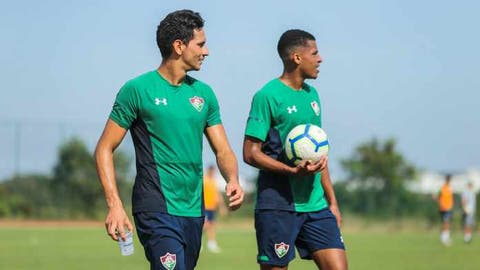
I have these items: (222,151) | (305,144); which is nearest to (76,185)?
(305,144)

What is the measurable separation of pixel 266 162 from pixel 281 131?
0.33 meters

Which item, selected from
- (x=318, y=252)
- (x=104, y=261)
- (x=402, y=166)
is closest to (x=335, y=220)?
(x=318, y=252)

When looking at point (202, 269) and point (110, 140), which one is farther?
point (202, 269)

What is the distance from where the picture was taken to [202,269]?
62.5 feet

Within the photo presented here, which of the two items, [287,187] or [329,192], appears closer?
[287,187]

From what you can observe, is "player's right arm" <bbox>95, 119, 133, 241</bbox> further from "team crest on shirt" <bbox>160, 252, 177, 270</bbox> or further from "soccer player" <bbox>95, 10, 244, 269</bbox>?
"team crest on shirt" <bbox>160, 252, 177, 270</bbox>

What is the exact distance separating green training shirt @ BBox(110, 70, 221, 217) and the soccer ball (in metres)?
1.39

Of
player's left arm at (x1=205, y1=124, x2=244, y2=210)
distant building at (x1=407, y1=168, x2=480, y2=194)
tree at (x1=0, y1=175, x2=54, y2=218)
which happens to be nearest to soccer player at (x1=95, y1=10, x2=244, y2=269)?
player's left arm at (x1=205, y1=124, x2=244, y2=210)

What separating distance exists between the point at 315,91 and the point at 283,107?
1.50ft

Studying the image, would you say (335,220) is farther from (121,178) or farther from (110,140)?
(121,178)

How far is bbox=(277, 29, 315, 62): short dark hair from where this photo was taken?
9273 millimetres

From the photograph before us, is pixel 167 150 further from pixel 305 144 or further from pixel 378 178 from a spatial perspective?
pixel 378 178

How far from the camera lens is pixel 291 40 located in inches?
367

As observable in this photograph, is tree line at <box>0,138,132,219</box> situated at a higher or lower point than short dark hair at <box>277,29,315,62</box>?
lower
